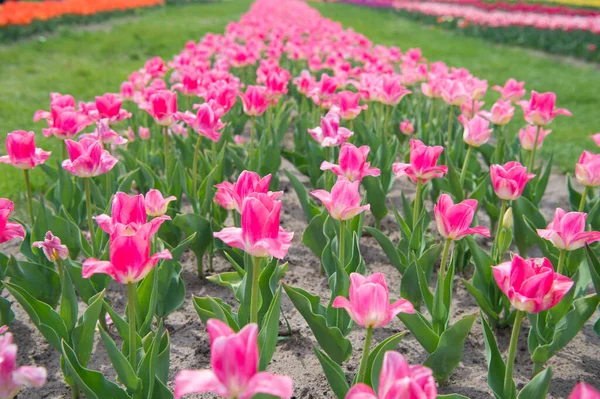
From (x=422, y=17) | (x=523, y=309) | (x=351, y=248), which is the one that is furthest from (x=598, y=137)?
(x=422, y=17)

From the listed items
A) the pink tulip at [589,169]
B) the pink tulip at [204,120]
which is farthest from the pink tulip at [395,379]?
the pink tulip at [204,120]

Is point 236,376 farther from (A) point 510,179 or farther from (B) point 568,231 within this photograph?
(A) point 510,179

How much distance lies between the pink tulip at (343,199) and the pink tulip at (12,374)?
0.91 metres

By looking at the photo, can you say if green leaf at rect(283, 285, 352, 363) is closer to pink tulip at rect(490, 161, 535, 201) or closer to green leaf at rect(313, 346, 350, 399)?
green leaf at rect(313, 346, 350, 399)

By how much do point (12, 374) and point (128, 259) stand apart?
37 cm

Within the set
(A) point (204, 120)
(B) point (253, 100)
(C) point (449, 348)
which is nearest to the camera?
(C) point (449, 348)

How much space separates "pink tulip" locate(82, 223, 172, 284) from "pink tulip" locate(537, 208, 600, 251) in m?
1.09

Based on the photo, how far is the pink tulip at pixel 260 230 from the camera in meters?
1.26

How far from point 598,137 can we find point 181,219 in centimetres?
176

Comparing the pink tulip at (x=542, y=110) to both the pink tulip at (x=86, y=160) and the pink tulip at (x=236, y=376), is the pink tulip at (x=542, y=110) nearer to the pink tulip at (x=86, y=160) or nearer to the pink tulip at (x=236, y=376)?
the pink tulip at (x=86, y=160)

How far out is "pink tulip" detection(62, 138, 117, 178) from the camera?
1993 millimetres

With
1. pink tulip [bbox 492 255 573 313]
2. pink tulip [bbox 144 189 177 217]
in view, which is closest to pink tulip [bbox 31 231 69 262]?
pink tulip [bbox 144 189 177 217]

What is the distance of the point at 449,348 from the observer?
1749 millimetres

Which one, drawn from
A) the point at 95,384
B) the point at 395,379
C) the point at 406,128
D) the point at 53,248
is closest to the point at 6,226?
the point at 53,248
